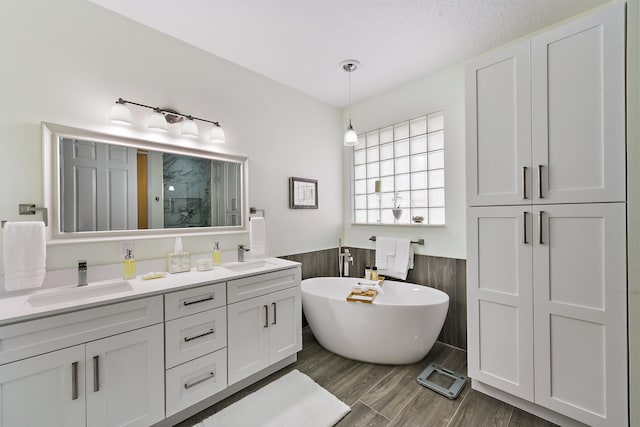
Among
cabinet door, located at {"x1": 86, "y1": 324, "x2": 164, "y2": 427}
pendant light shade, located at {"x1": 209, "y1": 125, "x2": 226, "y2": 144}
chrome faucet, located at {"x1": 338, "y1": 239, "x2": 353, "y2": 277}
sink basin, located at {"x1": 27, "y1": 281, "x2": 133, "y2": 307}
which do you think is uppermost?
pendant light shade, located at {"x1": 209, "y1": 125, "x2": 226, "y2": 144}

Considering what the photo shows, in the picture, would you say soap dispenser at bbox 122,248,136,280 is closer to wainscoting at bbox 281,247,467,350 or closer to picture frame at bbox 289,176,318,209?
wainscoting at bbox 281,247,467,350

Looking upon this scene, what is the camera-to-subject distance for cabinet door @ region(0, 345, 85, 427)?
1.13m

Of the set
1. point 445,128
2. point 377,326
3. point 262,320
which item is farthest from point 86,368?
point 445,128

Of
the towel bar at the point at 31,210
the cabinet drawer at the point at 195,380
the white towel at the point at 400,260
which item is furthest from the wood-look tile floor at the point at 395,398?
the towel bar at the point at 31,210

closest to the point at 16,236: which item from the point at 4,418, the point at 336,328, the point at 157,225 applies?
the point at 157,225

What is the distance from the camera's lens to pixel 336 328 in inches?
91.1

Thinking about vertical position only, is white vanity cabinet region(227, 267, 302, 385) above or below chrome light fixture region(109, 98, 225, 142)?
below

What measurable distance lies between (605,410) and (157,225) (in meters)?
2.97

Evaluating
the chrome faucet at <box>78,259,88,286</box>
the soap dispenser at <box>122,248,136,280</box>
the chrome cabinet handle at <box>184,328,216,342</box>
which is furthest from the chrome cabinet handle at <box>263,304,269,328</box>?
the chrome faucet at <box>78,259,88,286</box>

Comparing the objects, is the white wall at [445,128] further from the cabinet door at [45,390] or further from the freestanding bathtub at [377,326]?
the cabinet door at [45,390]

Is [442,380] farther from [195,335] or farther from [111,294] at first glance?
[111,294]

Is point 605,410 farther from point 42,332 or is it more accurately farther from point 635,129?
point 42,332

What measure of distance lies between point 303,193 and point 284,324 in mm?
1416

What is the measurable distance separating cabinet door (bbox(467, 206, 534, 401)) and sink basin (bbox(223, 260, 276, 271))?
159 cm
